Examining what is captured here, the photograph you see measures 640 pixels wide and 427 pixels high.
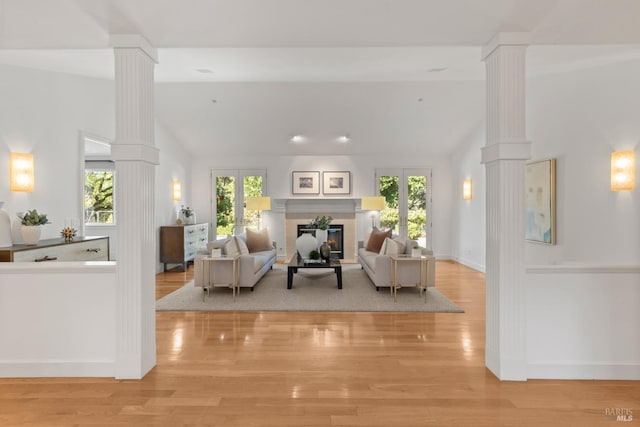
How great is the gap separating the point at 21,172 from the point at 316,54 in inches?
150

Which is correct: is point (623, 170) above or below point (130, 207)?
above

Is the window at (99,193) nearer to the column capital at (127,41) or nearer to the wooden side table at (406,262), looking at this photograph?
the column capital at (127,41)

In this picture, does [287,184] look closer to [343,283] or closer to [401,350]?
[343,283]

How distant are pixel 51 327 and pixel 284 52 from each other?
3783mm

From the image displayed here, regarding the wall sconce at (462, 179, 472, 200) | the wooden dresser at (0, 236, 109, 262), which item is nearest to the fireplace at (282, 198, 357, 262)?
the wall sconce at (462, 179, 472, 200)

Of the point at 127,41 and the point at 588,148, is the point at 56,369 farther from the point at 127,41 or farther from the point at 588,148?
the point at 588,148

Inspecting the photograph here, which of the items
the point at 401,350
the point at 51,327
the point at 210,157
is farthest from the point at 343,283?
the point at 210,157

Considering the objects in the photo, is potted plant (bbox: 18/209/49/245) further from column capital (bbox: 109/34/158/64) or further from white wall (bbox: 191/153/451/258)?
white wall (bbox: 191/153/451/258)

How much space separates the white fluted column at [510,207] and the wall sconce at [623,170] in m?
2.06

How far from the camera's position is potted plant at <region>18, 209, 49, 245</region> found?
393cm

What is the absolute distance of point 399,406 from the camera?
2465mm

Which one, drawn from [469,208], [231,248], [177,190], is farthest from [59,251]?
[469,208]

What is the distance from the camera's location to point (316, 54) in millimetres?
4641

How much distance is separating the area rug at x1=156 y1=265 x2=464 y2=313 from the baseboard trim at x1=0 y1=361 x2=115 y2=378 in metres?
1.82
